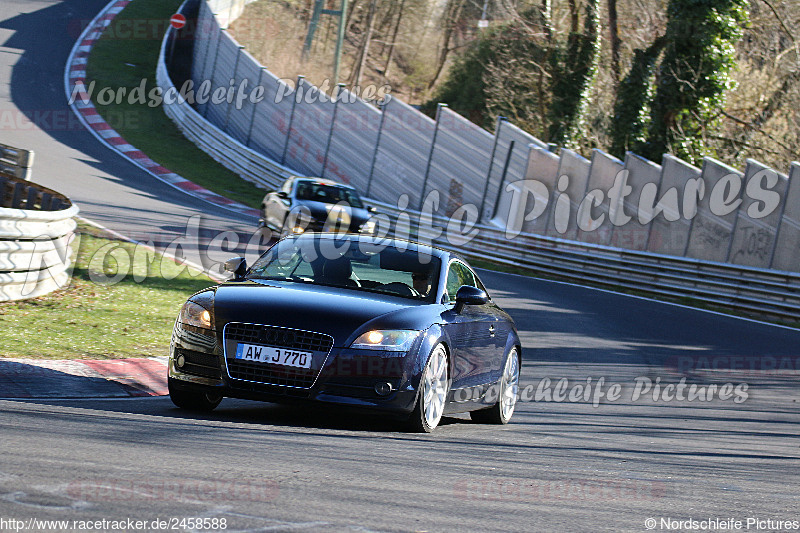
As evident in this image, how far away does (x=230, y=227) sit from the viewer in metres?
25.1

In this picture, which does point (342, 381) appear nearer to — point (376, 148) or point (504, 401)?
point (504, 401)

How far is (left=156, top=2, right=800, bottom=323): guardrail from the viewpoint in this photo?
68.3ft

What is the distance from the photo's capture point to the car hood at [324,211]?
75.4ft

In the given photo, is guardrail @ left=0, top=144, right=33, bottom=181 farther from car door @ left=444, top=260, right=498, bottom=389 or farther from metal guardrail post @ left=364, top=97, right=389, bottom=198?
metal guardrail post @ left=364, top=97, right=389, bottom=198

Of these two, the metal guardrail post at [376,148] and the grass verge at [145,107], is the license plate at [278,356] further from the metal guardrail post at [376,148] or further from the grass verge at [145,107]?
the metal guardrail post at [376,148]

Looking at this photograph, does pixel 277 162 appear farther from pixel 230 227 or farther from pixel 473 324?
pixel 473 324

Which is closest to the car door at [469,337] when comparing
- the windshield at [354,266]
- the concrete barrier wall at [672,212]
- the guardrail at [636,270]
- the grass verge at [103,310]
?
the windshield at [354,266]

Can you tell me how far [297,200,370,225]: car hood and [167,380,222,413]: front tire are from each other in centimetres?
1513

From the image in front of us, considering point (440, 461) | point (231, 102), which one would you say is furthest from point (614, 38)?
point (440, 461)

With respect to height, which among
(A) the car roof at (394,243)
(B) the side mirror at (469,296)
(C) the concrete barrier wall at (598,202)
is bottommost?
(B) the side mirror at (469,296)

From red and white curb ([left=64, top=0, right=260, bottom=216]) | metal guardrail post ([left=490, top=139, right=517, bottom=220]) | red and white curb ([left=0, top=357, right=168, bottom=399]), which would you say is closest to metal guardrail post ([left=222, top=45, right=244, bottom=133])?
red and white curb ([left=64, top=0, right=260, bottom=216])

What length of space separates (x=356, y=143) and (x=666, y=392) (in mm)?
23149

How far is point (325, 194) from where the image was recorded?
24016 mm

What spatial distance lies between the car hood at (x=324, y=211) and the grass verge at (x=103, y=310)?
5957 millimetres
